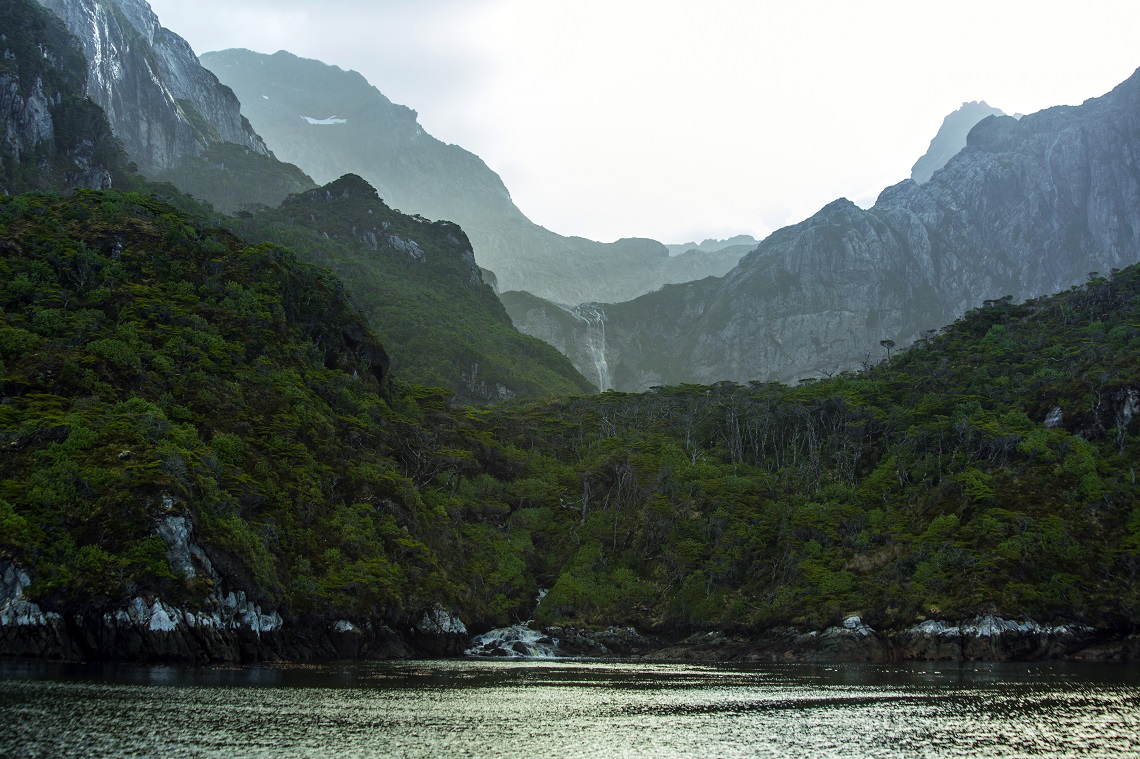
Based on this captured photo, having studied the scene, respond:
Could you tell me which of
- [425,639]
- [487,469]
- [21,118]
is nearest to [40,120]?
[21,118]

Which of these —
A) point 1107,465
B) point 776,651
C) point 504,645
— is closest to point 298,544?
point 504,645

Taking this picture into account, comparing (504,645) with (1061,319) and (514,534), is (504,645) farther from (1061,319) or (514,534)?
(1061,319)

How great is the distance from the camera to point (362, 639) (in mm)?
95688

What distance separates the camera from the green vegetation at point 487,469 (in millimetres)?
80125

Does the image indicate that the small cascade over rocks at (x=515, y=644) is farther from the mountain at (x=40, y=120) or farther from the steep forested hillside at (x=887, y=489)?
the mountain at (x=40, y=120)

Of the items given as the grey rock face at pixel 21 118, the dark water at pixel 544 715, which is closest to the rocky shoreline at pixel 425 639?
the dark water at pixel 544 715

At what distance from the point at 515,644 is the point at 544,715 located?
2611 inches

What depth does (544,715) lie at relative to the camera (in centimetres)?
5238

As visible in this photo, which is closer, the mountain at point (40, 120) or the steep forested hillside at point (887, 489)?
the steep forested hillside at point (887, 489)

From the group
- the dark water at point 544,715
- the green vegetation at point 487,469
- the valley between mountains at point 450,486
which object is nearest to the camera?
the dark water at point 544,715

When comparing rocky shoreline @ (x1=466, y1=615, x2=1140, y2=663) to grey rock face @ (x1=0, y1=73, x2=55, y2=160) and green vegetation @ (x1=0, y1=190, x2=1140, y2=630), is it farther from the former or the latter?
grey rock face @ (x1=0, y1=73, x2=55, y2=160)

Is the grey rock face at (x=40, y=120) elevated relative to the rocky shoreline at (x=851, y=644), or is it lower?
elevated

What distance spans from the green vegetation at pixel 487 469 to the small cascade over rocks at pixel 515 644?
2.55 m

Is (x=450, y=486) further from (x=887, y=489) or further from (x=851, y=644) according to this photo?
(x=887, y=489)
